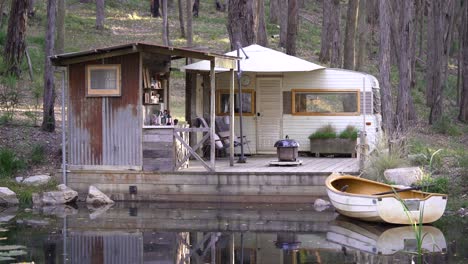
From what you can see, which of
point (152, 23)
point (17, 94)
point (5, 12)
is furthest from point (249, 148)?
point (152, 23)

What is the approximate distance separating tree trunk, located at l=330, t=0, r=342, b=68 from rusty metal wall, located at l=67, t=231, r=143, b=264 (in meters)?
23.5

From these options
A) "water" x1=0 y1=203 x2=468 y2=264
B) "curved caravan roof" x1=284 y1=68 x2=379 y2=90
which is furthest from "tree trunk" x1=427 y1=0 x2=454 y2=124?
"water" x1=0 y1=203 x2=468 y2=264

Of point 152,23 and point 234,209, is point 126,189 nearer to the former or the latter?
point 234,209

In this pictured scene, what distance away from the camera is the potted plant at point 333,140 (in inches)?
883

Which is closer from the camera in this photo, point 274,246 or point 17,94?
point 274,246

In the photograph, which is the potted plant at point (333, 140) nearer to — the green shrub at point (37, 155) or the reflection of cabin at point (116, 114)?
the reflection of cabin at point (116, 114)

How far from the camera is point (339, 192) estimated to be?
53.2 feet

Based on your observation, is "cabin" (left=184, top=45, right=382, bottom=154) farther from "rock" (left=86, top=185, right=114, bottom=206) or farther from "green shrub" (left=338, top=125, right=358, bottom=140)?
"rock" (left=86, top=185, right=114, bottom=206)

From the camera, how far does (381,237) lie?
14492mm

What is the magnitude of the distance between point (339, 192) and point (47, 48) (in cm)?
1045

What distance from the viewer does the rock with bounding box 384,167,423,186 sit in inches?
686

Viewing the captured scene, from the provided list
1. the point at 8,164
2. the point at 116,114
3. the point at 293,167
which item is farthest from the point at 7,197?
the point at 293,167

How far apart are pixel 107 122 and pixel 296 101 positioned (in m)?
6.12

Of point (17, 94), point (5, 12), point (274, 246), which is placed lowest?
→ point (274, 246)
